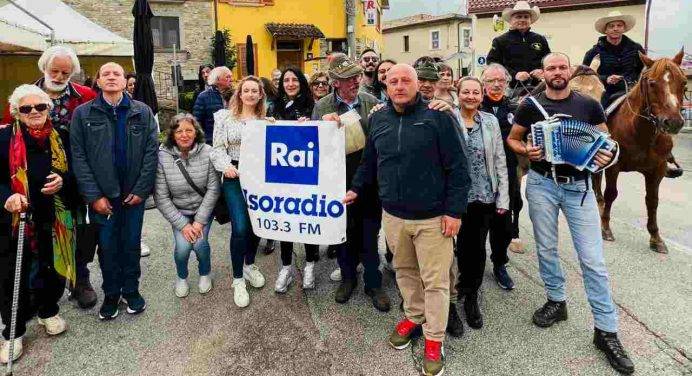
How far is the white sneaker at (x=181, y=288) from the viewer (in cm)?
407

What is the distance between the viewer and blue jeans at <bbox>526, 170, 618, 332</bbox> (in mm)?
2986

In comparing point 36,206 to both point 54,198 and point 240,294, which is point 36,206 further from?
point 240,294

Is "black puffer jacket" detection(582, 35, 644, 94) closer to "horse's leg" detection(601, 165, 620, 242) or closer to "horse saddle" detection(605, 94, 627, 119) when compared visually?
"horse saddle" detection(605, 94, 627, 119)

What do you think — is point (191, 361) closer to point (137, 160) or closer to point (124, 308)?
point (124, 308)

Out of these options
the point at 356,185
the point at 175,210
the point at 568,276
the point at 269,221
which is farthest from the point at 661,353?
the point at 175,210

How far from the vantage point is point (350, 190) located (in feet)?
11.4

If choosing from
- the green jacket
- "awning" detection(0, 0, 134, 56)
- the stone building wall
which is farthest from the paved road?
the stone building wall

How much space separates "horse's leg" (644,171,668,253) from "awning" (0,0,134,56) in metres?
9.47

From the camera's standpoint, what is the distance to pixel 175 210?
3.82m

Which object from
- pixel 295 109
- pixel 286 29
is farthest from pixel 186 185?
pixel 286 29

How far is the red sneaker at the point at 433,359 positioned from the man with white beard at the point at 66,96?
117 inches

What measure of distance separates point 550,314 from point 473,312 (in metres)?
0.59

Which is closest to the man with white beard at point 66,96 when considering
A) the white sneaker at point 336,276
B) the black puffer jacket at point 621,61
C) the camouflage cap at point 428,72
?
the white sneaker at point 336,276

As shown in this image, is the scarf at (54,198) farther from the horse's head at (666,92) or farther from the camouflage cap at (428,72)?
the horse's head at (666,92)
